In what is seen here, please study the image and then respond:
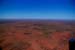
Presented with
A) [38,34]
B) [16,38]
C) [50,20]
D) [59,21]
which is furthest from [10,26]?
[59,21]

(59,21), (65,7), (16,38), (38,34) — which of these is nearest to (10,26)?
(16,38)

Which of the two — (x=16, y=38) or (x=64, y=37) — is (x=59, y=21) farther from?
(x=16, y=38)

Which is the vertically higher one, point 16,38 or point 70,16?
point 70,16

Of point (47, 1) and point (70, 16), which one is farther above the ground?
point (47, 1)

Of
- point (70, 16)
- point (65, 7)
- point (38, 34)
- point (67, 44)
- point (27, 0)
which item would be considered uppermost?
point (27, 0)

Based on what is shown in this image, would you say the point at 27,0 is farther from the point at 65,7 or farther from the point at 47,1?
the point at 65,7

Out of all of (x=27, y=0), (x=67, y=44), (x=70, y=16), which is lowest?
(x=67, y=44)

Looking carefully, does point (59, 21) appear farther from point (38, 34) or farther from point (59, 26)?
point (38, 34)
